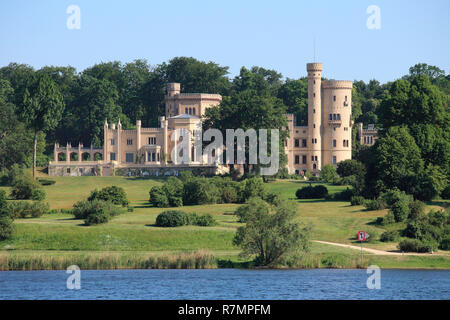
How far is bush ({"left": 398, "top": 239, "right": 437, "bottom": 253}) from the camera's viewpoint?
6638cm

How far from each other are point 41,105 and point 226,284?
2455 inches

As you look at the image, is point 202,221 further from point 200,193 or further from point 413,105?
point 413,105

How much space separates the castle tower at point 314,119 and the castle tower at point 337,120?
876mm

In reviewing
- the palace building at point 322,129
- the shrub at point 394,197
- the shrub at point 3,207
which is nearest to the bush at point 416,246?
the shrub at point 394,197

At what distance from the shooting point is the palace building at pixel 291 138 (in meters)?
124

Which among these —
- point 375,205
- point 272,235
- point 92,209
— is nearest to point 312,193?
point 375,205

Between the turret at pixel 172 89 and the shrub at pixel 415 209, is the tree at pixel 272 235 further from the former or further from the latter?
the turret at pixel 172 89

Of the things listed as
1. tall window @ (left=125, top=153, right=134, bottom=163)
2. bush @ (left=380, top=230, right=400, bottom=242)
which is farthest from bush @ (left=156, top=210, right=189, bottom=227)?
tall window @ (left=125, top=153, right=134, bottom=163)

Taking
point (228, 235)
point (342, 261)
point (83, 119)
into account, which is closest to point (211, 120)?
point (83, 119)

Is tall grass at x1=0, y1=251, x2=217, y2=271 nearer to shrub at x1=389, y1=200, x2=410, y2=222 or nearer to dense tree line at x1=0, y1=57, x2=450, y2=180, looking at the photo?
shrub at x1=389, y1=200, x2=410, y2=222

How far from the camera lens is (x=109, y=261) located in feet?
197

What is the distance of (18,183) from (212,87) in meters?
59.9
